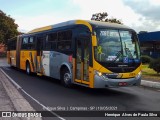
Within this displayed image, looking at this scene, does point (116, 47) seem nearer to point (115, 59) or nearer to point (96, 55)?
point (115, 59)

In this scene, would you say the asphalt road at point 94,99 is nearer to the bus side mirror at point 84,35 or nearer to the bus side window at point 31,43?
the bus side mirror at point 84,35

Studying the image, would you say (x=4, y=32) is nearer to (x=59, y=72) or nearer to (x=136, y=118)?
(x=59, y=72)

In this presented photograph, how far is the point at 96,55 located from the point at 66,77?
10.0ft

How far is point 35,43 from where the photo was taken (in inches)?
834

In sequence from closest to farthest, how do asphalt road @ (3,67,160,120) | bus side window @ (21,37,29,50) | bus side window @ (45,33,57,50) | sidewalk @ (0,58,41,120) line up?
sidewalk @ (0,58,41,120) → asphalt road @ (3,67,160,120) → bus side window @ (45,33,57,50) → bus side window @ (21,37,29,50)

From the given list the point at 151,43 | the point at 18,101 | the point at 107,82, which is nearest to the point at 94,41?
the point at 107,82

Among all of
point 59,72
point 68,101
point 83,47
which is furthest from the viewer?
point 59,72

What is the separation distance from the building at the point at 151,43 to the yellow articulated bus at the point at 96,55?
112ft

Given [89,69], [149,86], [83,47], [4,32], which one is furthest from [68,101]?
[4,32]

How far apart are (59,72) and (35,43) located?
5.21 m

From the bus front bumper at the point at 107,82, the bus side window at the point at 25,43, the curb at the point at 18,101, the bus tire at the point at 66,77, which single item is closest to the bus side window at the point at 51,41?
the bus tire at the point at 66,77

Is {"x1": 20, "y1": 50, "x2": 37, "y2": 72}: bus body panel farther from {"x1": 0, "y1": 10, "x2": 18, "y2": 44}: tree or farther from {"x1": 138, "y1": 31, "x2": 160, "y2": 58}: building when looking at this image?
{"x1": 0, "y1": 10, "x2": 18, "y2": 44}: tree

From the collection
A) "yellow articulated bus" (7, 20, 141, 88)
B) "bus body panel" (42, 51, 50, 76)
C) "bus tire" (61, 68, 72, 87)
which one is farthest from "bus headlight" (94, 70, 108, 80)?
"bus body panel" (42, 51, 50, 76)

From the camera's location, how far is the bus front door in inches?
543
